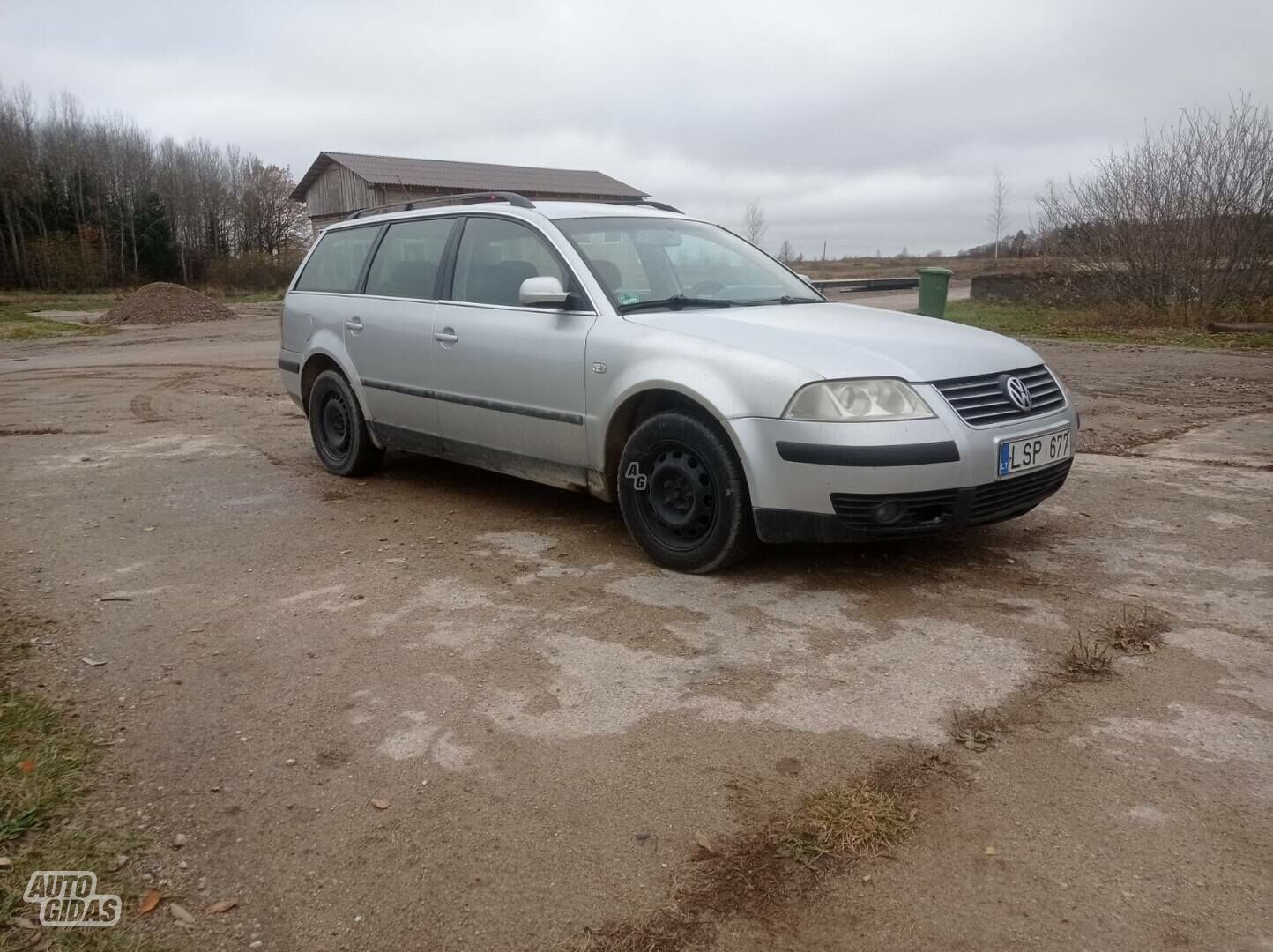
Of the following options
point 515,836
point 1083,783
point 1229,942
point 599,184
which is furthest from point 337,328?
point 599,184

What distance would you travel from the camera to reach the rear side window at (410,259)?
5668 mm

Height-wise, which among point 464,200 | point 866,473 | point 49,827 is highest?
point 464,200

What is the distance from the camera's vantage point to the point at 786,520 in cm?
404

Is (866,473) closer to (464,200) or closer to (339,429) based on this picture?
(464,200)

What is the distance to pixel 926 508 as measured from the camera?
3980mm

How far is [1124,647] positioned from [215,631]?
10.8 ft

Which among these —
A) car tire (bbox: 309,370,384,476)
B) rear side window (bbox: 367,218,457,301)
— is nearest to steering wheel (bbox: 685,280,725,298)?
rear side window (bbox: 367,218,457,301)

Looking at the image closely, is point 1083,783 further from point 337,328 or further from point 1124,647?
point 337,328

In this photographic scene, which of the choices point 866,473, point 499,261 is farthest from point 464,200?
point 866,473

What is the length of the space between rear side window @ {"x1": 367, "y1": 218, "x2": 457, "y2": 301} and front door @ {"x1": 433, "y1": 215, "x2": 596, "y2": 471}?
20cm

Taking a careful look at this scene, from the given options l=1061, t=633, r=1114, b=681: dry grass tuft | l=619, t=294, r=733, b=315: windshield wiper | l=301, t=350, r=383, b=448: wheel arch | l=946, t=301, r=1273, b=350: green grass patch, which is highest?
l=619, t=294, r=733, b=315: windshield wiper

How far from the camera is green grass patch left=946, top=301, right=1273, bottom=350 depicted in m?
14.4

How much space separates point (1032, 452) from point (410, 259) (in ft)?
11.7

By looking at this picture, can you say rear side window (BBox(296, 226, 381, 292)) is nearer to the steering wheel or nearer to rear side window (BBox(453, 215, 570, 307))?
rear side window (BBox(453, 215, 570, 307))
